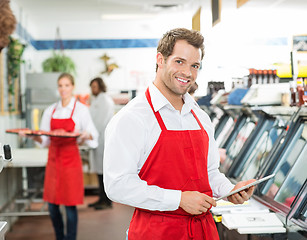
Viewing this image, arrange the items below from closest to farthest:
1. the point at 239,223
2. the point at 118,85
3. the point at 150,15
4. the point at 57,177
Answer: the point at 239,223 → the point at 57,177 → the point at 150,15 → the point at 118,85

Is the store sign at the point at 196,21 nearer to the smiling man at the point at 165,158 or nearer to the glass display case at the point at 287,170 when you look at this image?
the glass display case at the point at 287,170

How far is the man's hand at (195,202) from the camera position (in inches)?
73.2

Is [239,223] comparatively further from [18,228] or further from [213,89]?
[18,228]

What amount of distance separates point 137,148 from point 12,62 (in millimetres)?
5911

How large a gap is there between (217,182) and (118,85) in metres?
8.65

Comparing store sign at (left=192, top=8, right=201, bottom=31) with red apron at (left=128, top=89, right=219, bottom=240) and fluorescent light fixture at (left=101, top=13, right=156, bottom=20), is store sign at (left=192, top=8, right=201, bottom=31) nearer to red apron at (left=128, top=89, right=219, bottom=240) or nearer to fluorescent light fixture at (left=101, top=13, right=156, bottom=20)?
red apron at (left=128, top=89, right=219, bottom=240)

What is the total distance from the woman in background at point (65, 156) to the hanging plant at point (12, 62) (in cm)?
263

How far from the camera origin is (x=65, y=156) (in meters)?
4.73

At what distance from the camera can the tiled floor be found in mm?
5613

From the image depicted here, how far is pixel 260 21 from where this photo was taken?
4.51 metres

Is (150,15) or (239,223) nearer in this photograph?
(239,223)

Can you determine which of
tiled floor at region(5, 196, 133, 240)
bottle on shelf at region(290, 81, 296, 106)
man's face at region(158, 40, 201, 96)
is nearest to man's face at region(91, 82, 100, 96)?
tiled floor at region(5, 196, 133, 240)

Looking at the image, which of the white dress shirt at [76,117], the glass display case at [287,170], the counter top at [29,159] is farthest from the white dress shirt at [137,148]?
the counter top at [29,159]

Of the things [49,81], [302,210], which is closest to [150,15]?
[49,81]
